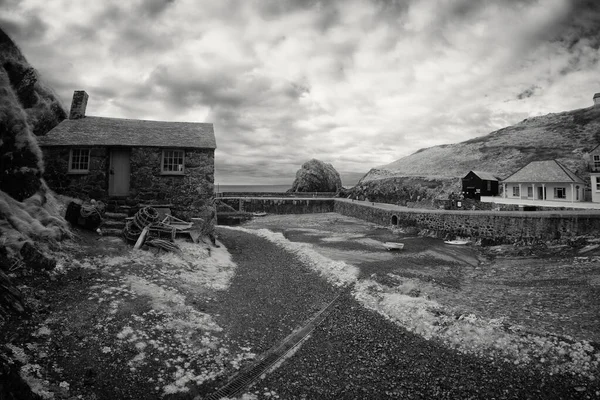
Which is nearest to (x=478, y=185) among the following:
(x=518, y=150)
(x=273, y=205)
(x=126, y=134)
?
(x=518, y=150)

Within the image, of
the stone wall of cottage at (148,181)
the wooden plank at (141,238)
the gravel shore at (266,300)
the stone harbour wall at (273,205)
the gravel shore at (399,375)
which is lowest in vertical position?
the gravel shore at (399,375)

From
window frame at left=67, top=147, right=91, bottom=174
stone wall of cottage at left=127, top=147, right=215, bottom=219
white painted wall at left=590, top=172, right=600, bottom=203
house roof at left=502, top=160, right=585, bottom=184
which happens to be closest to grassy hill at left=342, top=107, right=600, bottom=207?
house roof at left=502, top=160, right=585, bottom=184

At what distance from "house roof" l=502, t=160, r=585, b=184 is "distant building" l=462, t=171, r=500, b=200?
2.94 metres

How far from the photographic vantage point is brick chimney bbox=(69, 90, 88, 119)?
21.6 metres

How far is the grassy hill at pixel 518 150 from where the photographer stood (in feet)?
179

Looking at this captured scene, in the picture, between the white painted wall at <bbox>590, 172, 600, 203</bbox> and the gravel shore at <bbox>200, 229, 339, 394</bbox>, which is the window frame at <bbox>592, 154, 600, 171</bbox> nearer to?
the white painted wall at <bbox>590, 172, 600, 203</bbox>

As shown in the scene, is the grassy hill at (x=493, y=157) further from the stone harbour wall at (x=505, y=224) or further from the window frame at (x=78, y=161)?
the window frame at (x=78, y=161)

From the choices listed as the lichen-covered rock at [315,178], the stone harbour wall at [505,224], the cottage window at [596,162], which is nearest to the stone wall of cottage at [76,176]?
the stone harbour wall at [505,224]

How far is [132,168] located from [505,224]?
2787cm

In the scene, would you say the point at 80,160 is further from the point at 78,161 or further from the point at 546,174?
the point at 546,174

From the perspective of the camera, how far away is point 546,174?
34.7 metres

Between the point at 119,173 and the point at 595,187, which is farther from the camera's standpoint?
the point at 595,187

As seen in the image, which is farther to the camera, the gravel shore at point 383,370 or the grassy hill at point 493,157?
the grassy hill at point 493,157

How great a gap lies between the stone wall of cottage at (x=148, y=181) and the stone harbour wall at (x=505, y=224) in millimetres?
21931
